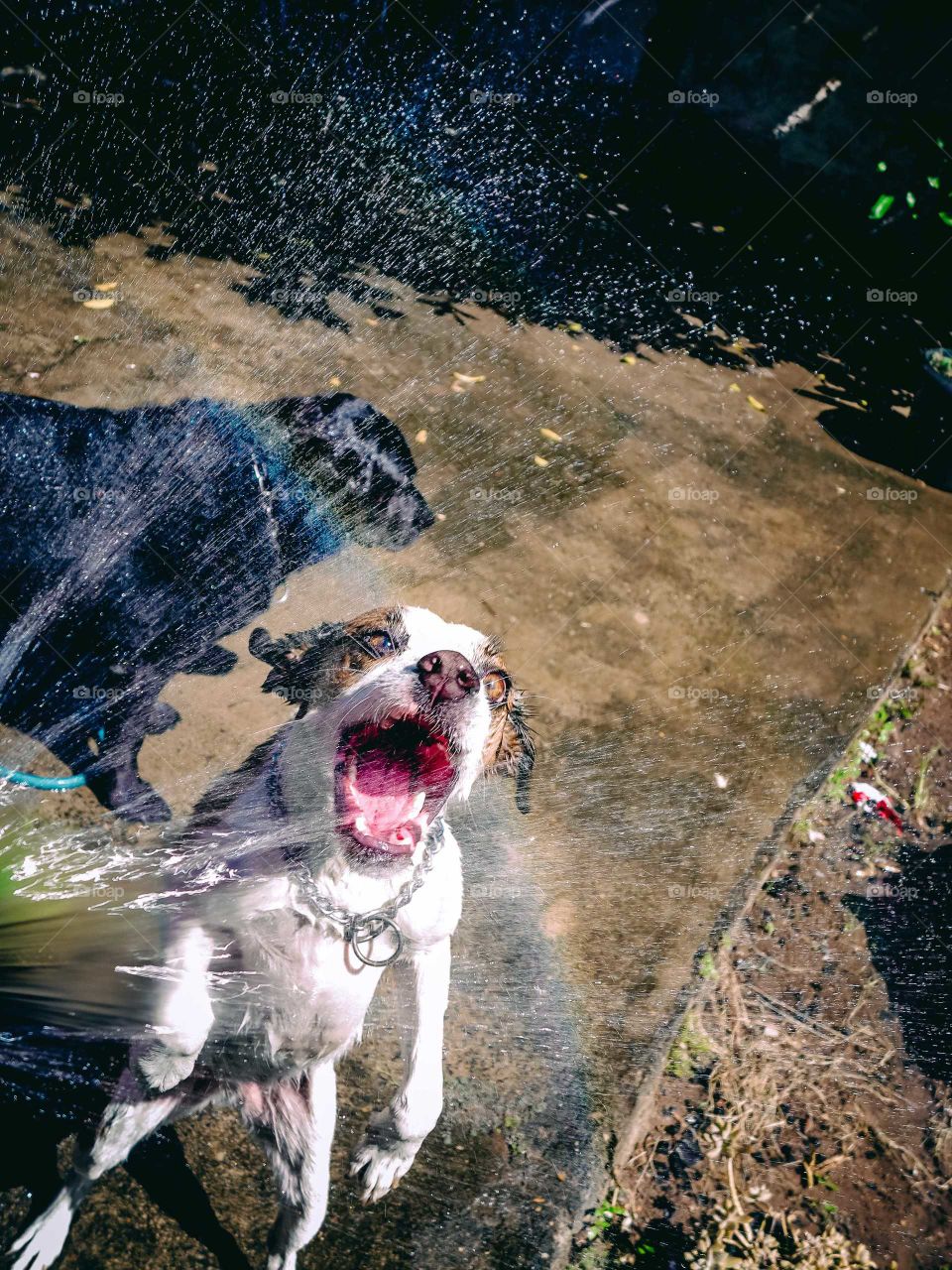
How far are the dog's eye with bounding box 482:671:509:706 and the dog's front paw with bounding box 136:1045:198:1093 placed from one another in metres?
1.38

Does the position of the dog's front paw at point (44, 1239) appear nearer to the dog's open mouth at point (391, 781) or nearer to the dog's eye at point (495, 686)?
the dog's open mouth at point (391, 781)

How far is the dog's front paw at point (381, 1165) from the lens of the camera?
285cm

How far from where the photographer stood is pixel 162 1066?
2.55m

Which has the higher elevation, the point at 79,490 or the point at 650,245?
the point at 650,245

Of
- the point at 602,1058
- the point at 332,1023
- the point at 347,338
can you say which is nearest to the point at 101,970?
the point at 332,1023

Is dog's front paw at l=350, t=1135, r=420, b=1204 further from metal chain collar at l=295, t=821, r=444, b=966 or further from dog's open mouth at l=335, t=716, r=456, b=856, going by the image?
dog's open mouth at l=335, t=716, r=456, b=856

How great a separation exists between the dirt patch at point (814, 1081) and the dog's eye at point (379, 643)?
2070mm

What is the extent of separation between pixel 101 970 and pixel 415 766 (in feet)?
4.15

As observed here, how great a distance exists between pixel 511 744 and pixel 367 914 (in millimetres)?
706

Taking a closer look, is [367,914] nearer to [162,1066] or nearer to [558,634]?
A: [162,1066]

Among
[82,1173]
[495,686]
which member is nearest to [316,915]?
[495,686]

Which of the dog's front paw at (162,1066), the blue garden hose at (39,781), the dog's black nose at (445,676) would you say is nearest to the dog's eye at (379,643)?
the dog's black nose at (445,676)

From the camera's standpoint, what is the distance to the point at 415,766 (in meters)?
2.73

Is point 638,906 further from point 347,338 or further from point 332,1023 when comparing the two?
point 347,338
